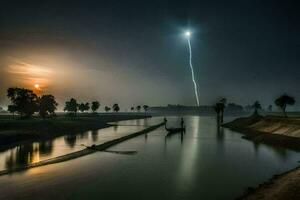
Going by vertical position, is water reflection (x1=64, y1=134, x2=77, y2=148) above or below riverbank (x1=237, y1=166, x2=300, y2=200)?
below

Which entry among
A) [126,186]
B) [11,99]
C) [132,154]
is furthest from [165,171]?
[11,99]

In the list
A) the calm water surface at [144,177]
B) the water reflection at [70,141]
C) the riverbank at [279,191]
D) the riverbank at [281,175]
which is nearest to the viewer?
the riverbank at [279,191]

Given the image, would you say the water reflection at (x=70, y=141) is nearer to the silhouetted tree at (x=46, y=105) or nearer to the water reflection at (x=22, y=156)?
the water reflection at (x=22, y=156)

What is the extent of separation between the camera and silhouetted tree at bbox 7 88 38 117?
14654 cm

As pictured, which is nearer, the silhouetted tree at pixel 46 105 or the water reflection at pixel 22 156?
the water reflection at pixel 22 156

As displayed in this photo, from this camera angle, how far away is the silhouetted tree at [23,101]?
Result: 481 feet

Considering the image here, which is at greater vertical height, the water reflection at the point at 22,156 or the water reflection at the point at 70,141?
the water reflection at the point at 22,156

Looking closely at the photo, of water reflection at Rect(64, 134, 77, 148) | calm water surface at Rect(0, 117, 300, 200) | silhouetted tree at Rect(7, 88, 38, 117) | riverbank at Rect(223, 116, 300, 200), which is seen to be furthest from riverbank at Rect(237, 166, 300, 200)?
silhouetted tree at Rect(7, 88, 38, 117)

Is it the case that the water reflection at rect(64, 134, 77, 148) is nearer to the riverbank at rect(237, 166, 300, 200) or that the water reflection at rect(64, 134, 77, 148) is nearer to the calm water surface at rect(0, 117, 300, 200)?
the calm water surface at rect(0, 117, 300, 200)

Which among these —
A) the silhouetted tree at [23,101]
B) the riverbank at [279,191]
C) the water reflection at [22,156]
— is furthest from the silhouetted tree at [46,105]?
the riverbank at [279,191]

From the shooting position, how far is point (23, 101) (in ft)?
485

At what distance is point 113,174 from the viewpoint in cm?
3897

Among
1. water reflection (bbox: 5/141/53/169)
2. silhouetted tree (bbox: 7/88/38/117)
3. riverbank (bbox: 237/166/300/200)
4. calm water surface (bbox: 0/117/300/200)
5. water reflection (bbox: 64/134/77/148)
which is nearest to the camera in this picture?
riverbank (bbox: 237/166/300/200)

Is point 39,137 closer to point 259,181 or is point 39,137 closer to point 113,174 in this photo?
point 113,174
